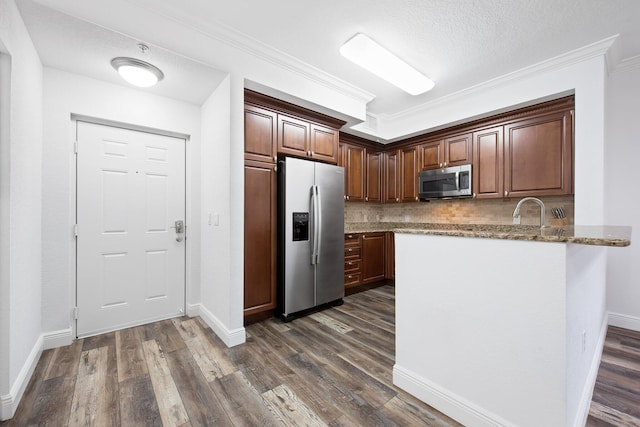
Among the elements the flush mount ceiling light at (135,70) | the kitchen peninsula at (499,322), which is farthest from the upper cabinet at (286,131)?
the kitchen peninsula at (499,322)

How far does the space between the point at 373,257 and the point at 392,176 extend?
1.47 m

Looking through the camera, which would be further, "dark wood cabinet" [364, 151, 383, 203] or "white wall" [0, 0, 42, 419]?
"dark wood cabinet" [364, 151, 383, 203]

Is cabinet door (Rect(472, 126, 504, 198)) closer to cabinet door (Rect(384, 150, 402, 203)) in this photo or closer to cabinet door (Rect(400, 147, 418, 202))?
cabinet door (Rect(400, 147, 418, 202))

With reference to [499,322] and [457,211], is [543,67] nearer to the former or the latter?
[457,211]

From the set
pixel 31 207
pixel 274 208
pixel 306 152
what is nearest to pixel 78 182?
pixel 31 207

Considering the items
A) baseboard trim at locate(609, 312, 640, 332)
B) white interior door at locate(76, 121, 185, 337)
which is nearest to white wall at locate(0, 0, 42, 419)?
white interior door at locate(76, 121, 185, 337)

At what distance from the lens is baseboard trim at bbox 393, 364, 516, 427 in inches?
54.9

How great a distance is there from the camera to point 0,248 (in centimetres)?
154

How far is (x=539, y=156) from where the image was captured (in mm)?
3111

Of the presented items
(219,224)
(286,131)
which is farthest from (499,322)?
(286,131)

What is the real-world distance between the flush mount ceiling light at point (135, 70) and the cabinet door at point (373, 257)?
3.26 metres

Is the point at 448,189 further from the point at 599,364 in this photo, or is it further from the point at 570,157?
the point at 599,364

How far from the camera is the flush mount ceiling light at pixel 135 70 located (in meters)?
→ 2.21

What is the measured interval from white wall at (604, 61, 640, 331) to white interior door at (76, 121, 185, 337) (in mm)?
4798
